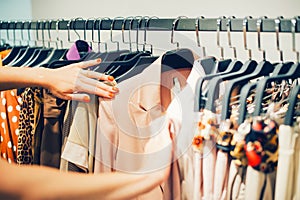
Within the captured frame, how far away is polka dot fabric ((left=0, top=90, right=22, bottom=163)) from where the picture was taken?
1.02 metres

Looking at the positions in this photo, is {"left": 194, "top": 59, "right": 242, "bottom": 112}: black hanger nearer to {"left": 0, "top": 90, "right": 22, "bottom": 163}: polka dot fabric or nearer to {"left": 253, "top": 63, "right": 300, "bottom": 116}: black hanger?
{"left": 253, "top": 63, "right": 300, "bottom": 116}: black hanger

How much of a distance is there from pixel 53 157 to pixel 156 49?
62 cm

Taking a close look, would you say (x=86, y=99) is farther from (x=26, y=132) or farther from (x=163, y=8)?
(x=163, y=8)

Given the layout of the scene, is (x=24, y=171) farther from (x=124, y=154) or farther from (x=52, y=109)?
(x=52, y=109)

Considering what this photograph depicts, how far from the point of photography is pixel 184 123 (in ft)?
2.35

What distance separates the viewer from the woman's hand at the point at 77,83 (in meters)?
0.80

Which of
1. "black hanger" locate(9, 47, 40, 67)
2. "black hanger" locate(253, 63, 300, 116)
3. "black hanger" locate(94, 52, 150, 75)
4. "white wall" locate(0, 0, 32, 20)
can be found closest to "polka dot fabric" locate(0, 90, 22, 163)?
"black hanger" locate(9, 47, 40, 67)

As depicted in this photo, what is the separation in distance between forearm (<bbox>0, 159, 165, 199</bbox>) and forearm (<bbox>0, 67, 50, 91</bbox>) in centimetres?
45

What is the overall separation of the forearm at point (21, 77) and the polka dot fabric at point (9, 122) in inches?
5.7

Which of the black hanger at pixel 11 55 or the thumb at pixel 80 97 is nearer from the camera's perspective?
the thumb at pixel 80 97

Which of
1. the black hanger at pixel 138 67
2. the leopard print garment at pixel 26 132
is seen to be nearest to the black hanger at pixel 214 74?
the black hanger at pixel 138 67

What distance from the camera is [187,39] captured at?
4.18 ft

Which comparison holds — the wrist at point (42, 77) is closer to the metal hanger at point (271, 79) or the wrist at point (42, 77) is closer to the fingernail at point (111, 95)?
the fingernail at point (111, 95)

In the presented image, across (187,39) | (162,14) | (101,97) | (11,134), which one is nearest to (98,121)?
(101,97)
